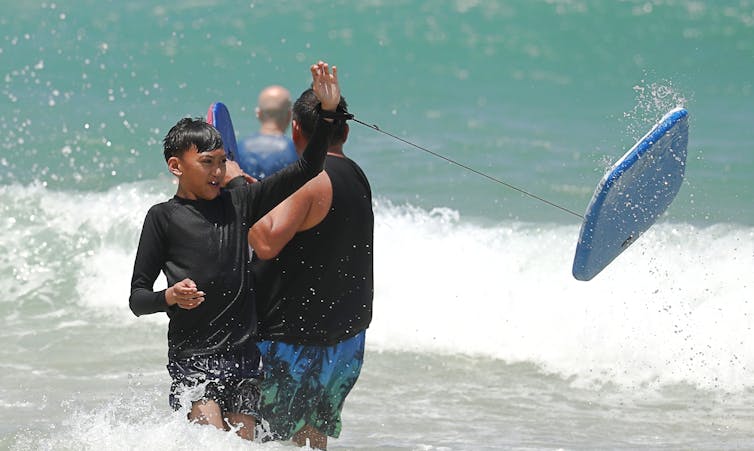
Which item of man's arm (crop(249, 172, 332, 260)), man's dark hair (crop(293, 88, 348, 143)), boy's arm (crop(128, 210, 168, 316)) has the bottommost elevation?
boy's arm (crop(128, 210, 168, 316))

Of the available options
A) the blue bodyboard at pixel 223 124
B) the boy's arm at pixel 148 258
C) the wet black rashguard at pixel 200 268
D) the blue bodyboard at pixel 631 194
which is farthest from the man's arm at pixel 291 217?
the blue bodyboard at pixel 631 194

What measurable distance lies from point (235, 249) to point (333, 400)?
0.76 m

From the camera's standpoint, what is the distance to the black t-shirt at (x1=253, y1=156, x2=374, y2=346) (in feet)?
14.5

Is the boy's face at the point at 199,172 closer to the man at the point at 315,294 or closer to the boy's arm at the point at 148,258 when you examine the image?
the boy's arm at the point at 148,258

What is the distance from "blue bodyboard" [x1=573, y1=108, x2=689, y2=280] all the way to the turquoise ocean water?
1.26 metres

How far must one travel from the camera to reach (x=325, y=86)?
419cm

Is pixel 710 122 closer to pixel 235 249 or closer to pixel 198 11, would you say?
pixel 198 11

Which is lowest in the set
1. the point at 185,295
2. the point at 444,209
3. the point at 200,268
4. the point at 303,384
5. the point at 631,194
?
the point at 303,384

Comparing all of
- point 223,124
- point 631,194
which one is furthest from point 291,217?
point 631,194

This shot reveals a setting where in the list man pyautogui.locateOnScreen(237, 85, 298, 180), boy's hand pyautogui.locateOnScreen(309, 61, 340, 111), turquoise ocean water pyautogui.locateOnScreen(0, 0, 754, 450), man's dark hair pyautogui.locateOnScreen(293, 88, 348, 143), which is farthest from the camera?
Result: turquoise ocean water pyautogui.locateOnScreen(0, 0, 754, 450)

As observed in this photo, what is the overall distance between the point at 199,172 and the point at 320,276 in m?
0.61

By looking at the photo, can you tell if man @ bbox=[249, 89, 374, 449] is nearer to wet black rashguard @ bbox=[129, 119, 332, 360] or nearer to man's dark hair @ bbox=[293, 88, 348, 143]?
man's dark hair @ bbox=[293, 88, 348, 143]

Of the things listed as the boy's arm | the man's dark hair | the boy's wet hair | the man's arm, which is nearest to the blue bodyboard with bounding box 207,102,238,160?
the man's dark hair

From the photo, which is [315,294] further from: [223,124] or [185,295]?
[223,124]
